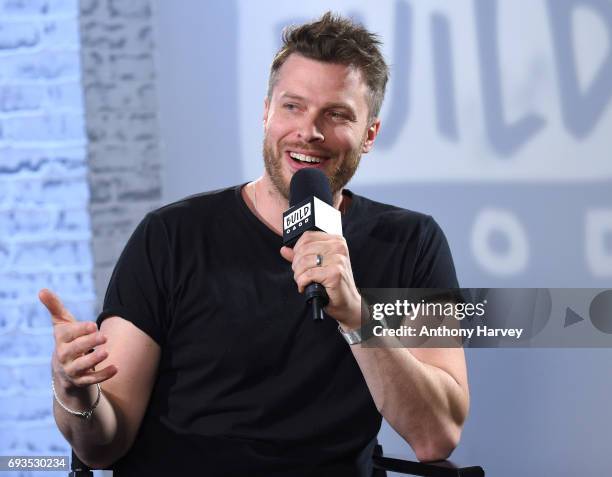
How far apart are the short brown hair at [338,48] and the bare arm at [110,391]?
0.59 meters

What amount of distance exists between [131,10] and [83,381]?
162 centimetres

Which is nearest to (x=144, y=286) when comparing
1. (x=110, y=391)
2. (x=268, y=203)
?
(x=110, y=391)

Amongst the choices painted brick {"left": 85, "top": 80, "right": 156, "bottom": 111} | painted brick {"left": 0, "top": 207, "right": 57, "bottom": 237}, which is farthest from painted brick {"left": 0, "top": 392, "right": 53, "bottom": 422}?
painted brick {"left": 85, "top": 80, "right": 156, "bottom": 111}

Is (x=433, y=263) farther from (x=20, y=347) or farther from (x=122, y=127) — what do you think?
(x=20, y=347)

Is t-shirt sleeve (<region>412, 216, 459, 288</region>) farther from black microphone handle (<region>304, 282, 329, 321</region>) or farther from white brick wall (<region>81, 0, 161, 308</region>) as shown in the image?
white brick wall (<region>81, 0, 161, 308</region>)

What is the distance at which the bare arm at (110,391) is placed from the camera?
1453 mm

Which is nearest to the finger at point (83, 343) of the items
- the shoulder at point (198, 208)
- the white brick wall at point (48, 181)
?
the shoulder at point (198, 208)

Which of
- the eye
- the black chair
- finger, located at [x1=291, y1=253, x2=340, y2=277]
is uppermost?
the eye

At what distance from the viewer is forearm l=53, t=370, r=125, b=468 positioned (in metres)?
1.54

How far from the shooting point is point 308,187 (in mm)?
1565

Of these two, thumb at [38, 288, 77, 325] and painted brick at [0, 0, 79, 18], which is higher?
painted brick at [0, 0, 79, 18]

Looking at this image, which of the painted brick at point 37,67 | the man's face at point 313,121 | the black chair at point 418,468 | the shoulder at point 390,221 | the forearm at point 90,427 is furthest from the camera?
the painted brick at point 37,67

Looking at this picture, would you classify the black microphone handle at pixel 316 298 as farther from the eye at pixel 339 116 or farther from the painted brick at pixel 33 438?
the painted brick at pixel 33 438

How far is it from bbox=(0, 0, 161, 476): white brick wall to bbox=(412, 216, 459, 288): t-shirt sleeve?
114 centimetres
